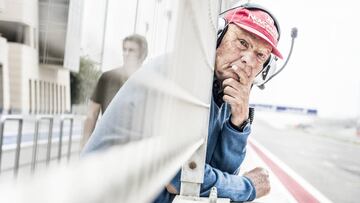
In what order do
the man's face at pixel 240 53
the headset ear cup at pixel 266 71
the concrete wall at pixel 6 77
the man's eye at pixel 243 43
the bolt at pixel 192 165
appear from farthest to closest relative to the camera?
1. the headset ear cup at pixel 266 71
2. the man's eye at pixel 243 43
3. the man's face at pixel 240 53
4. the bolt at pixel 192 165
5. the concrete wall at pixel 6 77

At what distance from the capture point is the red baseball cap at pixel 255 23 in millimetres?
2064

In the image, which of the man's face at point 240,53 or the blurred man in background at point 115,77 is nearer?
the blurred man in background at point 115,77

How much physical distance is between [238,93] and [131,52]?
1.60 meters

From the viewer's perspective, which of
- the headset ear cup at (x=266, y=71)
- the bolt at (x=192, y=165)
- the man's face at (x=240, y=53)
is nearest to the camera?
the bolt at (x=192, y=165)

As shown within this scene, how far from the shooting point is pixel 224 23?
2023 mm

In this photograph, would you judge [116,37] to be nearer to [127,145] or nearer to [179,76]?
[127,145]

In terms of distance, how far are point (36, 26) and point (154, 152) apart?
0.47ft

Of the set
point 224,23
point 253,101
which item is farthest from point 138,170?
point 253,101

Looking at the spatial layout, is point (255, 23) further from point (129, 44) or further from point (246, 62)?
point (129, 44)

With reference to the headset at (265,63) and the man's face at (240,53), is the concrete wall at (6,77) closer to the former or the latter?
the man's face at (240,53)

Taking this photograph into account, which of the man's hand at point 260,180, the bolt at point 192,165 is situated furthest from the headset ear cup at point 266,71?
the bolt at point 192,165

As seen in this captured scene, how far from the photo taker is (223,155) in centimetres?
208

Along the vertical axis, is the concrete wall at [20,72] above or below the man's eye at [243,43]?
below

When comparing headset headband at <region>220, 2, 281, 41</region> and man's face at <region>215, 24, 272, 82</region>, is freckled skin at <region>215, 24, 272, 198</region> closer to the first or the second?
man's face at <region>215, 24, 272, 82</region>
